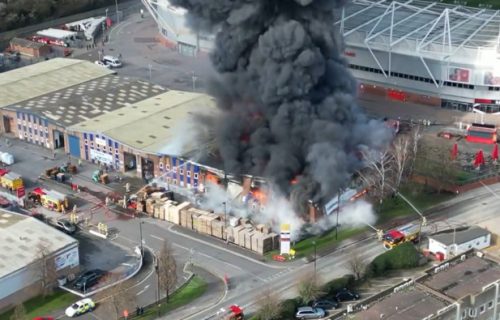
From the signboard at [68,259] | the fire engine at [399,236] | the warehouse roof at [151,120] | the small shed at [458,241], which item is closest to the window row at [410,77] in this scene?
the warehouse roof at [151,120]

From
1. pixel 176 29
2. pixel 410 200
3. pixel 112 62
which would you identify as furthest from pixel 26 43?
pixel 410 200

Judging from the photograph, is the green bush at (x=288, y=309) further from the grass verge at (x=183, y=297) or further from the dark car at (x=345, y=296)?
the grass verge at (x=183, y=297)

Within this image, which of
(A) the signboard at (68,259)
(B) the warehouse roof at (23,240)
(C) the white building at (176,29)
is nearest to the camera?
(B) the warehouse roof at (23,240)

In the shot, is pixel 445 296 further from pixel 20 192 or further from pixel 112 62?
pixel 112 62

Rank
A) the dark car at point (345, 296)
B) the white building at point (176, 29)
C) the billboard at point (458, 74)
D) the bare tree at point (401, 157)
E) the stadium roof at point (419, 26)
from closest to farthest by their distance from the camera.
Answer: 1. the dark car at point (345, 296)
2. the bare tree at point (401, 157)
3. the billboard at point (458, 74)
4. the stadium roof at point (419, 26)
5. the white building at point (176, 29)

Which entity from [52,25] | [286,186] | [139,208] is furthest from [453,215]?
[52,25]

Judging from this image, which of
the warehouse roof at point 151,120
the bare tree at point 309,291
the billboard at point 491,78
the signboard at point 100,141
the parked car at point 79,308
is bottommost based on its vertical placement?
the parked car at point 79,308

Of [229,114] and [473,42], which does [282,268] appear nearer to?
[229,114]
